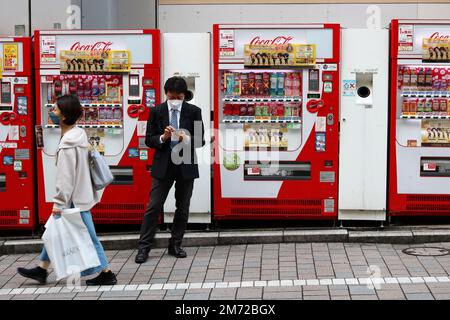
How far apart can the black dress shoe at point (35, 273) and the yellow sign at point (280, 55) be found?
3253 millimetres

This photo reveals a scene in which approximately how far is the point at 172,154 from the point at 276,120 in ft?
4.90

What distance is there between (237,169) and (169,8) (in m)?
4.82

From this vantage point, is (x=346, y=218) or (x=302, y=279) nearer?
(x=302, y=279)

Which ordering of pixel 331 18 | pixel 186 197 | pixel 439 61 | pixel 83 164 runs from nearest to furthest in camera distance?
pixel 83 164
pixel 186 197
pixel 439 61
pixel 331 18

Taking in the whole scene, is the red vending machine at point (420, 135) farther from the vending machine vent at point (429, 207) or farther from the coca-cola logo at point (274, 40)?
the coca-cola logo at point (274, 40)

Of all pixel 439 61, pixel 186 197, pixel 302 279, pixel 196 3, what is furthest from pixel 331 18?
pixel 302 279

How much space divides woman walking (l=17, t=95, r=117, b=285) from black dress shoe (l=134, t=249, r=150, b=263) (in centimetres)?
75

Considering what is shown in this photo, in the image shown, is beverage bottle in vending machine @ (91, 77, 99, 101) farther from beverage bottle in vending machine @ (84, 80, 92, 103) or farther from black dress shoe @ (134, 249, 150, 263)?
black dress shoe @ (134, 249, 150, 263)

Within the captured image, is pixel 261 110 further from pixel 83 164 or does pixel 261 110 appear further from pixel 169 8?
pixel 169 8

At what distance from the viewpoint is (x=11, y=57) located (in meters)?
7.49

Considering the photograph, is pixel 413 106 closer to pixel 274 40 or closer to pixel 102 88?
pixel 274 40

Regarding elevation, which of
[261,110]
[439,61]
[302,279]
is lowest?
[302,279]

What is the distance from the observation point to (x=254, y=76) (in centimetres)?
749

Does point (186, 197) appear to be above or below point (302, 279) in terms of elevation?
above
